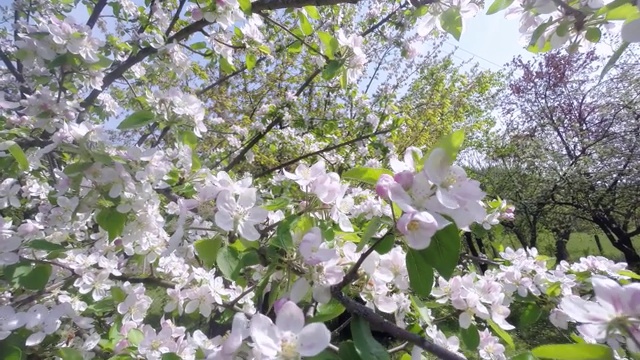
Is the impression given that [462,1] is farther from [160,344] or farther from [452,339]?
[160,344]

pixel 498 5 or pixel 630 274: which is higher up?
pixel 498 5

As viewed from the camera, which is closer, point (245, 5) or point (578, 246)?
point (245, 5)

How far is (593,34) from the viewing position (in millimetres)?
1011

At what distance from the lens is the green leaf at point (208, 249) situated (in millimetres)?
946

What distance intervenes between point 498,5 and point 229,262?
0.94 meters

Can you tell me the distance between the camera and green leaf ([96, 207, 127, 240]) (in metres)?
1.20

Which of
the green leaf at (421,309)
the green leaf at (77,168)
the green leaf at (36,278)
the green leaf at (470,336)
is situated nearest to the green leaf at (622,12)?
the green leaf at (421,309)

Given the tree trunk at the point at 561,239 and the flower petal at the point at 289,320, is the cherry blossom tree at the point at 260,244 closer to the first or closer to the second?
the flower petal at the point at 289,320

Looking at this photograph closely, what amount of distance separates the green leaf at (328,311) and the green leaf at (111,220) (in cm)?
68

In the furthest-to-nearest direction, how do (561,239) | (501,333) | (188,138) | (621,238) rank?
(561,239)
(621,238)
(188,138)
(501,333)

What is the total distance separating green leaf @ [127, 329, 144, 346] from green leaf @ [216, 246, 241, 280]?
0.75m

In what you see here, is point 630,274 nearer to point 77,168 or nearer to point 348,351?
point 348,351

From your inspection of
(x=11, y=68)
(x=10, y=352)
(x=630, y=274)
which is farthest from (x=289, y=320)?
(x=11, y=68)

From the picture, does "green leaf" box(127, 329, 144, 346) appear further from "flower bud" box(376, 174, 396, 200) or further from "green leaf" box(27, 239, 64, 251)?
"flower bud" box(376, 174, 396, 200)
